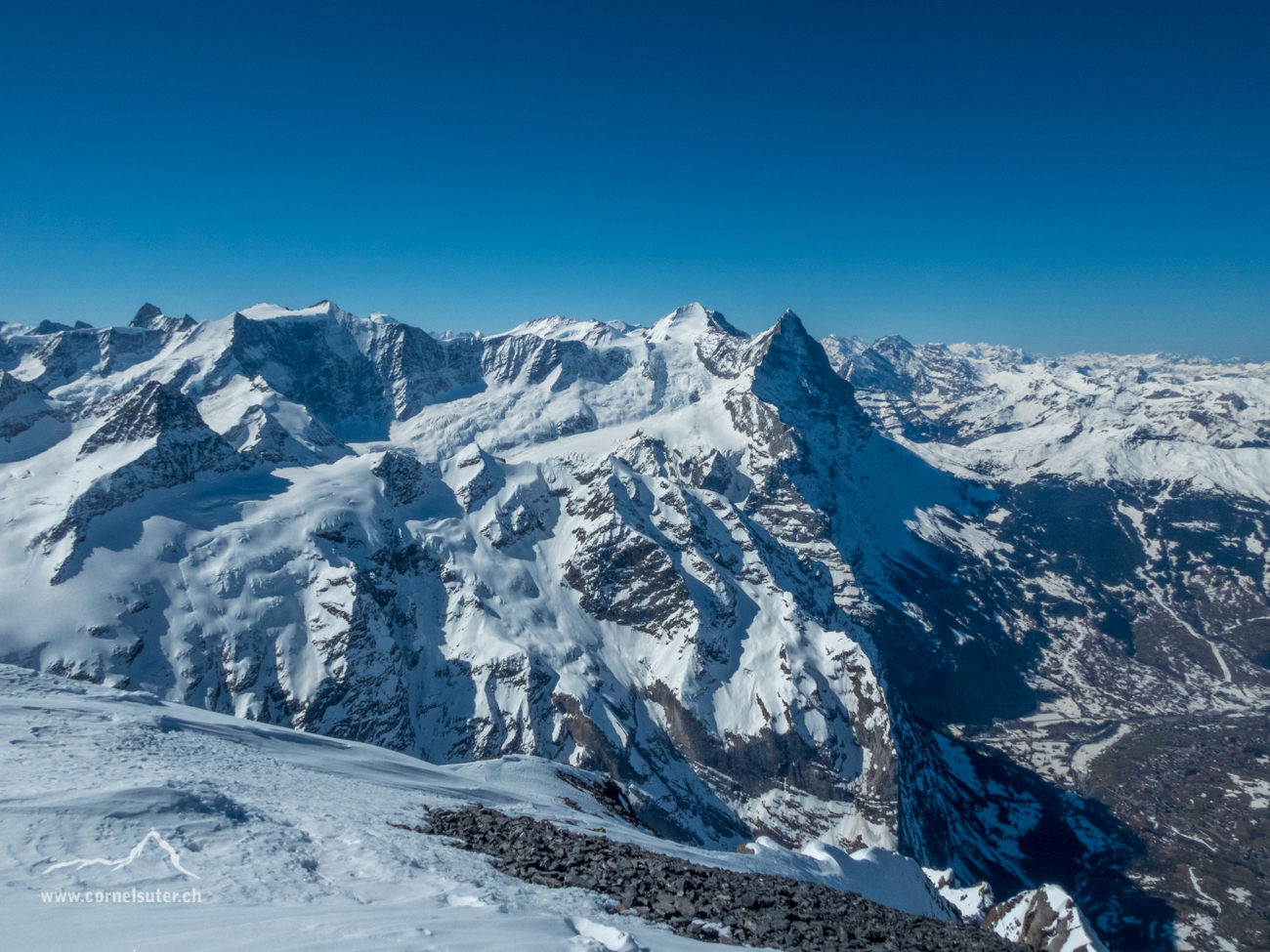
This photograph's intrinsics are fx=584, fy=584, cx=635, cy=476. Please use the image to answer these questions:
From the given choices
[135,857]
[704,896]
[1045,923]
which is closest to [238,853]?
[135,857]

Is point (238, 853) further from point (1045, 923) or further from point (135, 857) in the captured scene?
point (1045, 923)

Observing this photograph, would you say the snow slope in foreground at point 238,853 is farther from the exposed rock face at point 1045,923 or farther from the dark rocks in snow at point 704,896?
the exposed rock face at point 1045,923

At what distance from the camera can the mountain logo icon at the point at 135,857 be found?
16.4m

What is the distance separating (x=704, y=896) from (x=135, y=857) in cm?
1827

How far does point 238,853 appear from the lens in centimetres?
1895

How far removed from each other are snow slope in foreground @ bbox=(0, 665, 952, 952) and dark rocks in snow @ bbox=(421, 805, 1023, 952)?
5.16 ft

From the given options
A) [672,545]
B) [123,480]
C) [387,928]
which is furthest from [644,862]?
[123,480]

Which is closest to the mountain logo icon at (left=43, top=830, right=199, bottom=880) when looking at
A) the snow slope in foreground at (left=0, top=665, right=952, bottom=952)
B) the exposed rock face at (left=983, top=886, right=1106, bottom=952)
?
the snow slope in foreground at (left=0, top=665, right=952, bottom=952)

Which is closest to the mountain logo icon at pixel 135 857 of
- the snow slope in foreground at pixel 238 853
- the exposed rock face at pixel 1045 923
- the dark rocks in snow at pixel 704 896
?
the snow slope in foreground at pixel 238 853

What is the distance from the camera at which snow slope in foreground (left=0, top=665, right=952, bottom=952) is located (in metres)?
13.4

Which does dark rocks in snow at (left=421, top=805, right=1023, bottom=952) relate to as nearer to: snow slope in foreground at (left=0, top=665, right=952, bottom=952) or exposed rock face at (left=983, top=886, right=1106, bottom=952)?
snow slope in foreground at (left=0, top=665, right=952, bottom=952)

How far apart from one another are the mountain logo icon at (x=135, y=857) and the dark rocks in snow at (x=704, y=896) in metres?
10.2

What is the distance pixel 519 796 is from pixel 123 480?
172711 mm

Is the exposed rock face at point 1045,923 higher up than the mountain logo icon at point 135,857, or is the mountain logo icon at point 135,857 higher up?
the mountain logo icon at point 135,857
